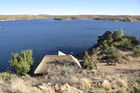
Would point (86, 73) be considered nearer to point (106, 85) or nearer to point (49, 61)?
point (106, 85)

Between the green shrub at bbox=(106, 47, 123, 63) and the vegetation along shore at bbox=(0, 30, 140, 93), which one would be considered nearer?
the vegetation along shore at bbox=(0, 30, 140, 93)

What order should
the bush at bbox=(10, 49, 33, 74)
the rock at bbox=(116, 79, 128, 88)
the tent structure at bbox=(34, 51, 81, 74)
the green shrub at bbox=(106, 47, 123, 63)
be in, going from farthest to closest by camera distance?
the green shrub at bbox=(106, 47, 123, 63) → the bush at bbox=(10, 49, 33, 74) → the tent structure at bbox=(34, 51, 81, 74) → the rock at bbox=(116, 79, 128, 88)

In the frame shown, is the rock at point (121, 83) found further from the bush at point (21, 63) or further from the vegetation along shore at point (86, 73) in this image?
the bush at point (21, 63)

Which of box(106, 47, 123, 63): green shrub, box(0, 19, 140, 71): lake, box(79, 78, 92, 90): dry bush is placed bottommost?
box(0, 19, 140, 71): lake

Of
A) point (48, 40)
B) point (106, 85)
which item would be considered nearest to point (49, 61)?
point (106, 85)

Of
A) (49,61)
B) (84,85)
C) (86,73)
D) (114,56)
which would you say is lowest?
(114,56)

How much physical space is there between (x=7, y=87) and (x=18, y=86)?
0.39m

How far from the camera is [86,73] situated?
17.3 metres

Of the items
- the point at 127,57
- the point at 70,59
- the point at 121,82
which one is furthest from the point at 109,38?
the point at 121,82

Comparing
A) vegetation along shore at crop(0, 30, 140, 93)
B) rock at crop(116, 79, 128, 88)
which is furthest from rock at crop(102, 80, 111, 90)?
rock at crop(116, 79, 128, 88)

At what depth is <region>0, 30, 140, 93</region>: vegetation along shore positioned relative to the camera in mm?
8109

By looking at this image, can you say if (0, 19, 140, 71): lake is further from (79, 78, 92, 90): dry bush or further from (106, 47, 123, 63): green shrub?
(79, 78, 92, 90): dry bush

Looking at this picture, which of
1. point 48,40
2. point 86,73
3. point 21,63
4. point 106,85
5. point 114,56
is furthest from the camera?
point 48,40

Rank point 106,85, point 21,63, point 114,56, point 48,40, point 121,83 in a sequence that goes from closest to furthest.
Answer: point 106,85
point 121,83
point 21,63
point 114,56
point 48,40
